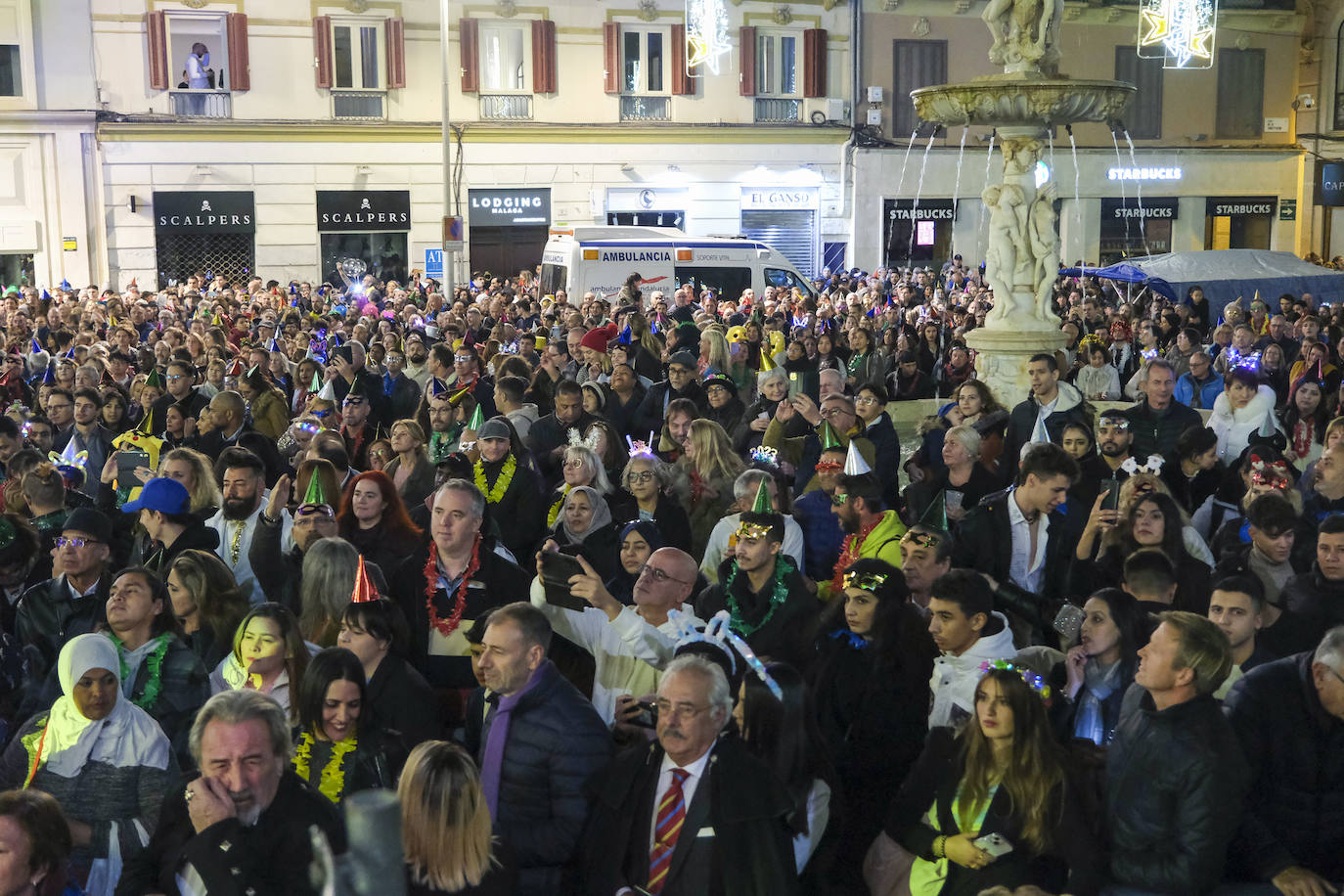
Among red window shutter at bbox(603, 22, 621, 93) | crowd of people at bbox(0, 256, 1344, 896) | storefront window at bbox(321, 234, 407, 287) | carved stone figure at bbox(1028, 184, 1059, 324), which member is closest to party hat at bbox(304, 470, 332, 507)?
crowd of people at bbox(0, 256, 1344, 896)

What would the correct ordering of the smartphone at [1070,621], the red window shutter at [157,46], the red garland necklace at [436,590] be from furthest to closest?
the red window shutter at [157,46]
the red garland necklace at [436,590]
the smartphone at [1070,621]

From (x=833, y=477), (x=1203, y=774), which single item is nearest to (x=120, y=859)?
(x=1203, y=774)

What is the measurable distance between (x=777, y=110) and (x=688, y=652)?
2901 cm

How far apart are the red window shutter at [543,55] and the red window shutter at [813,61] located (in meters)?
5.85

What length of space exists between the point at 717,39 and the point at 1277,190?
17.9m

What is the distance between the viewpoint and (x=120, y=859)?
4.46 meters

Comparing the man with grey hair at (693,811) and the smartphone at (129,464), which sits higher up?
the smartphone at (129,464)

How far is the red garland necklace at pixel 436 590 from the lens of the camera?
6035mm

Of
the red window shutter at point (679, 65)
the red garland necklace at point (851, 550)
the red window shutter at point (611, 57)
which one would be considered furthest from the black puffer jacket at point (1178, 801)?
the red window shutter at point (679, 65)

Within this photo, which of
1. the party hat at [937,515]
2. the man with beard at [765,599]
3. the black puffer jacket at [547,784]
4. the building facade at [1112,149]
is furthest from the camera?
the building facade at [1112,149]

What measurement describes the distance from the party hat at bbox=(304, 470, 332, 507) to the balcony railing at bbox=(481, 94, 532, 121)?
80.7ft

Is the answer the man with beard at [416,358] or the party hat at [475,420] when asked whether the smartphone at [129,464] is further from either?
the man with beard at [416,358]

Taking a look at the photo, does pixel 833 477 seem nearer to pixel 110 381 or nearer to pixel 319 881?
pixel 319 881

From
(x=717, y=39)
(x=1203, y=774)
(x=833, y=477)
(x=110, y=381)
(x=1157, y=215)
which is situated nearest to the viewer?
(x=1203, y=774)
